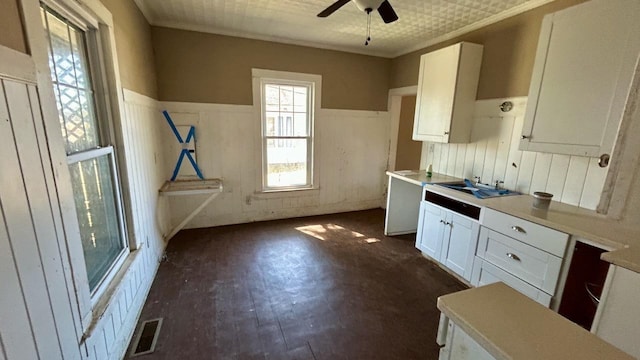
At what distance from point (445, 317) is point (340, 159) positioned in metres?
3.63

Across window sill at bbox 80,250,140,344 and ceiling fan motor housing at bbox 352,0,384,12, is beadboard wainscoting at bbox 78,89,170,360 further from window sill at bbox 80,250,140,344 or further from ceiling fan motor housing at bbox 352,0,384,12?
ceiling fan motor housing at bbox 352,0,384,12

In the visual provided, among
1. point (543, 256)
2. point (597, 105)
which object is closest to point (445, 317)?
point (543, 256)

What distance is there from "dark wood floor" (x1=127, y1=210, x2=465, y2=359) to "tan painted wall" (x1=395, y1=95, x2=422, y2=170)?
2031 mm

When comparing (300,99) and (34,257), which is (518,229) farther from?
(300,99)

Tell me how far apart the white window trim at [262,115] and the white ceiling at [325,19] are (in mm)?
450

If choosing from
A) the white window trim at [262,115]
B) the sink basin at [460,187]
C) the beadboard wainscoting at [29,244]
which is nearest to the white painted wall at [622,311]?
the sink basin at [460,187]

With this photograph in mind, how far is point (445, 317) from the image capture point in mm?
747

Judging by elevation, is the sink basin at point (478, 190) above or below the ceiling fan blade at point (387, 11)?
below

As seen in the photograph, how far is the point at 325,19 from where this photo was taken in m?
2.89

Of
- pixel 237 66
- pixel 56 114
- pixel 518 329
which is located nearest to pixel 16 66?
pixel 56 114

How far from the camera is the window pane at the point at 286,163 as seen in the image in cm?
394

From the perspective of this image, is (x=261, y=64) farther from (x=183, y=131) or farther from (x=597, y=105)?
(x=597, y=105)

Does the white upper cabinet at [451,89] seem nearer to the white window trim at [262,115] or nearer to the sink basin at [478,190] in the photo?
the sink basin at [478,190]

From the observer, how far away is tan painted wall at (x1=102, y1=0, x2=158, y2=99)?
1.95 m
